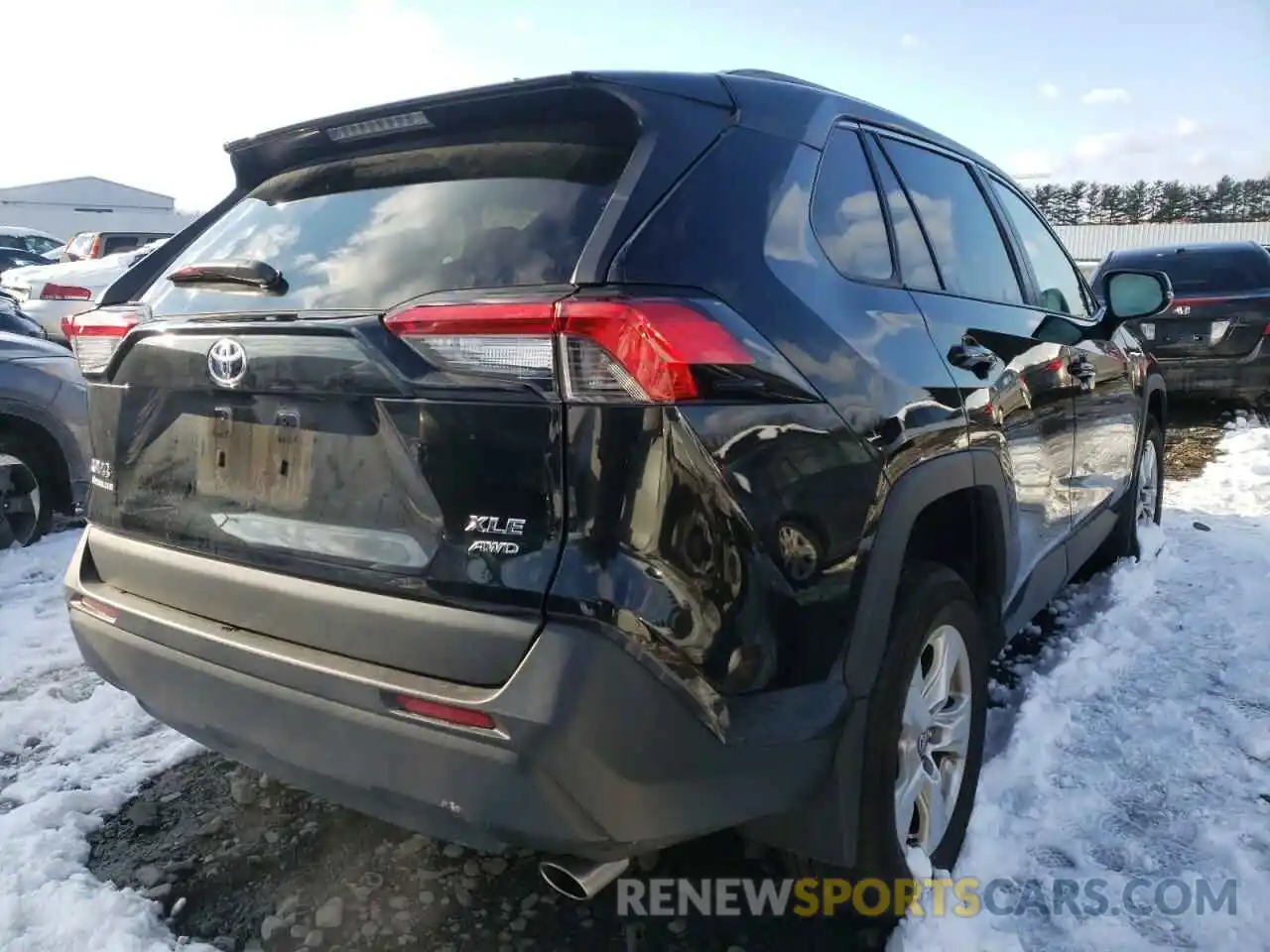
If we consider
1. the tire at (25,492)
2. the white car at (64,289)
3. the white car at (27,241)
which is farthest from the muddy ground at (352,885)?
the white car at (27,241)

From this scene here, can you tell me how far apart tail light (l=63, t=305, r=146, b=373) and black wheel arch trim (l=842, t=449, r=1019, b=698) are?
1.74m

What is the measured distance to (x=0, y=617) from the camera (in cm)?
408

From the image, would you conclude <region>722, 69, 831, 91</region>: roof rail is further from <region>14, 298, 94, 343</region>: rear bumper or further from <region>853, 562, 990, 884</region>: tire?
<region>14, 298, 94, 343</region>: rear bumper

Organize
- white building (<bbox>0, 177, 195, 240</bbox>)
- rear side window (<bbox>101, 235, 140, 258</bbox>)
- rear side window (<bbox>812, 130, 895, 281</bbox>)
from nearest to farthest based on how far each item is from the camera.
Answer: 1. rear side window (<bbox>812, 130, 895, 281</bbox>)
2. rear side window (<bbox>101, 235, 140, 258</bbox>)
3. white building (<bbox>0, 177, 195, 240</bbox>)

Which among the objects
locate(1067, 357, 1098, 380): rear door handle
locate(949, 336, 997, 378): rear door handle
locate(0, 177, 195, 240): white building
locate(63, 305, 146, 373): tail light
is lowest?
locate(1067, 357, 1098, 380): rear door handle

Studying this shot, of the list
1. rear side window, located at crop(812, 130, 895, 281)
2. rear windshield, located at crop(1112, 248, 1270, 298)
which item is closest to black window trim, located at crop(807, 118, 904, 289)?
rear side window, located at crop(812, 130, 895, 281)

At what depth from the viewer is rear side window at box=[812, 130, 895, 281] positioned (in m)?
2.10

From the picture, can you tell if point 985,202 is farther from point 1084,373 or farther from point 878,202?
point 878,202

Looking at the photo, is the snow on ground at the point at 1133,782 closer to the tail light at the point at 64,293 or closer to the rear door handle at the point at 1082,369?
the rear door handle at the point at 1082,369

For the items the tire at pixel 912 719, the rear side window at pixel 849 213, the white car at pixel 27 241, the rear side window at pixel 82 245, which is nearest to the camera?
the tire at pixel 912 719

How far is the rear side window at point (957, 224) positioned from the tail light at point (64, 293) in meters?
10.9

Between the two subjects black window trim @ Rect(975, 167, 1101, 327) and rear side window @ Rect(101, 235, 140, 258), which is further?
rear side window @ Rect(101, 235, 140, 258)

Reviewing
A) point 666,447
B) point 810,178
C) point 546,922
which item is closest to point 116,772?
point 546,922

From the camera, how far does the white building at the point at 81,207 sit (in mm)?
44969
